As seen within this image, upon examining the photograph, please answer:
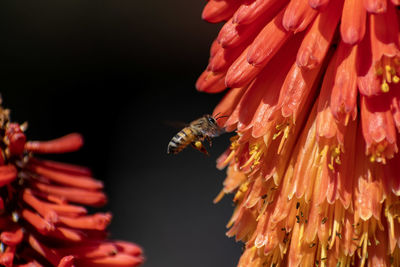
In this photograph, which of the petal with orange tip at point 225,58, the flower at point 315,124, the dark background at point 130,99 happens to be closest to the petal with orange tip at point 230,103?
the flower at point 315,124

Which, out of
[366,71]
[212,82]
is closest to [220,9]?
[212,82]

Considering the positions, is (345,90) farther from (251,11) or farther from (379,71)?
(251,11)

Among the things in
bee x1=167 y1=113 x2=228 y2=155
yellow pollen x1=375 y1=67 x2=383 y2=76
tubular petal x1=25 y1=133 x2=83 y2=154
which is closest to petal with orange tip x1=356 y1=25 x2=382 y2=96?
yellow pollen x1=375 y1=67 x2=383 y2=76

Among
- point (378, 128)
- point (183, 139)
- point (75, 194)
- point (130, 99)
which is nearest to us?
point (378, 128)

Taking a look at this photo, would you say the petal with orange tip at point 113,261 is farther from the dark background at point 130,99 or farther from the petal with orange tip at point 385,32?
the dark background at point 130,99

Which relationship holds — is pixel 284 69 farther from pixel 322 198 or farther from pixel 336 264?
pixel 336 264

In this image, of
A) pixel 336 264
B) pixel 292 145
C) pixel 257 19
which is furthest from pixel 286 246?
pixel 257 19
